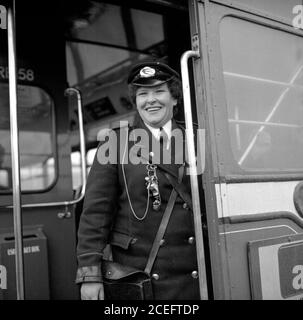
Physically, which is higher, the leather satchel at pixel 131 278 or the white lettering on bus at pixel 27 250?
the white lettering on bus at pixel 27 250

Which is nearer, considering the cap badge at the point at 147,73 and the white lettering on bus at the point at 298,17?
the cap badge at the point at 147,73

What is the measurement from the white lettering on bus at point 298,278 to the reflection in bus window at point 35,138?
1.82 metres

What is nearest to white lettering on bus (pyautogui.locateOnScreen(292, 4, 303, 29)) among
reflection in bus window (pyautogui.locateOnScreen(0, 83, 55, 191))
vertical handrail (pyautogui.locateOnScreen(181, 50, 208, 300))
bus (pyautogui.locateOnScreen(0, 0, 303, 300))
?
bus (pyautogui.locateOnScreen(0, 0, 303, 300))

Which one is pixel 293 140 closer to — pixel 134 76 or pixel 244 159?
pixel 244 159

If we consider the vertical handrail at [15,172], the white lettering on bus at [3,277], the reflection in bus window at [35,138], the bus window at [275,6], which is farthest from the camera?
the reflection in bus window at [35,138]

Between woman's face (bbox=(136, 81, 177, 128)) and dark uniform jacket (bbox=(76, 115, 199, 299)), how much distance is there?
0.15 metres

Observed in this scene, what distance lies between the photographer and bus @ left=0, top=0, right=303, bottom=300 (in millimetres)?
1989

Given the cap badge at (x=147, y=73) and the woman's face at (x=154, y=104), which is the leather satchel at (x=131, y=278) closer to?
the woman's face at (x=154, y=104)

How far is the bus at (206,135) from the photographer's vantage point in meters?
1.99

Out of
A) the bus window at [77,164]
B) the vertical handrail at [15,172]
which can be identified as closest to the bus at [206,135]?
the vertical handrail at [15,172]

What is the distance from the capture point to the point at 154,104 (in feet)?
6.98

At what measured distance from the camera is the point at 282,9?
2.54 meters

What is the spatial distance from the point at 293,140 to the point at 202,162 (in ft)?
2.35

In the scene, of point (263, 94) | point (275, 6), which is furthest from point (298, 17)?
point (263, 94)
